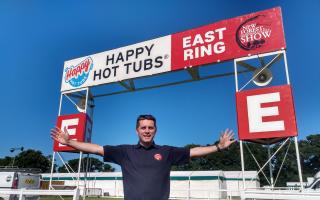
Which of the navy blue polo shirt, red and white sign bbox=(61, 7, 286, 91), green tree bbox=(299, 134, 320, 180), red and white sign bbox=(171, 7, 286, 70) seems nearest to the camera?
the navy blue polo shirt

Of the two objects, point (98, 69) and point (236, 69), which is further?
point (98, 69)

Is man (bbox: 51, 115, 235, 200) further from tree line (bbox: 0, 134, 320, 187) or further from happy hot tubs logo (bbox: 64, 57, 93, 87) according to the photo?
tree line (bbox: 0, 134, 320, 187)

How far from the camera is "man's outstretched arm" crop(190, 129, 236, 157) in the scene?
3.89m

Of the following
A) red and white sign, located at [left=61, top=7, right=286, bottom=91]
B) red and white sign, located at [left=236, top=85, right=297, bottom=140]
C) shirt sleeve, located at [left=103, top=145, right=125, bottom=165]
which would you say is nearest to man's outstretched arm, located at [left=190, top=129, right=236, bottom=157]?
shirt sleeve, located at [left=103, top=145, right=125, bottom=165]

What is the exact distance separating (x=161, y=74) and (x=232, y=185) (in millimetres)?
33574

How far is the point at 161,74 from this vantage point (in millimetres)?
13039

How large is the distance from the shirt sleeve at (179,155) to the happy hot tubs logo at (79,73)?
11.7 m

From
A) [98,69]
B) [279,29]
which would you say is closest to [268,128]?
[279,29]

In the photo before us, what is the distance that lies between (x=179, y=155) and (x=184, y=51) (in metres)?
9.13

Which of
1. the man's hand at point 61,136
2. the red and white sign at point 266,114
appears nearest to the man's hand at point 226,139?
the man's hand at point 61,136

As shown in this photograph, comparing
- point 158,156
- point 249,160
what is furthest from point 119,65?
point 249,160

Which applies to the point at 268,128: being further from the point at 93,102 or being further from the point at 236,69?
the point at 93,102

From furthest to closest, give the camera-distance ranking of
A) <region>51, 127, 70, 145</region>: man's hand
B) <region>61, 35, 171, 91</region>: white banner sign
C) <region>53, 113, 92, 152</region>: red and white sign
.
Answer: <region>53, 113, 92, 152</region>: red and white sign, <region>61, 35, 171, 91</region>: white banner sign, <region>51, 127, 70, 145</region>: man's hand

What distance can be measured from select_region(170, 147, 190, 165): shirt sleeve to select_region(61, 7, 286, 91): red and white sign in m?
7.97
